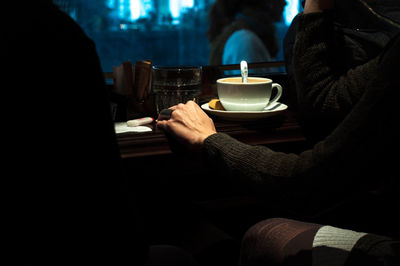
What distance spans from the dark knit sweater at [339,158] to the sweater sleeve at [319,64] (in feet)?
0.29

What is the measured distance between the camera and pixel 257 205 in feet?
5.84

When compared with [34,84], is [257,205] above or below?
below

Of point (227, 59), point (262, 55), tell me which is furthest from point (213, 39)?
point (262, 55)

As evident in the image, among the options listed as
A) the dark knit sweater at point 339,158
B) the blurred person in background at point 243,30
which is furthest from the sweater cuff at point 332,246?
the blurred person in background at point 243,30

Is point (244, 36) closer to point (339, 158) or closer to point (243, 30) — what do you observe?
point (243, 30)

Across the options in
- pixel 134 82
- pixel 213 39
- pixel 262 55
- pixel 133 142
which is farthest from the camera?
pixel 262 55

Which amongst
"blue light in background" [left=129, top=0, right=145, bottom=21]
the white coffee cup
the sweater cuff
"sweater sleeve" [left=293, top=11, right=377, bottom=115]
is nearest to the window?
"blue light in background" [left=129, top=0, right=145, bottom=21]

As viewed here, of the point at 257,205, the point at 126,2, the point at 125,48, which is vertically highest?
the point at 126,2

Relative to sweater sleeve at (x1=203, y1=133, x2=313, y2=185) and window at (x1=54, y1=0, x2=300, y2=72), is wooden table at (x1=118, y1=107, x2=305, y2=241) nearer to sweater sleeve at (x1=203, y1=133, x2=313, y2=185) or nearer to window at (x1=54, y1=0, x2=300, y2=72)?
sweater sleeve at (x1=203, y1=133, x2=313, y2=185)

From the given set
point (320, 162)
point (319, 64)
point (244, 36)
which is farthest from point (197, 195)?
point (244, 36)

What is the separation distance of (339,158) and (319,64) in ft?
1.28

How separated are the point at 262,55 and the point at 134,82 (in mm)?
1447

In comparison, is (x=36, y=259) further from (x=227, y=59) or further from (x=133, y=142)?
(x=227, y=59)

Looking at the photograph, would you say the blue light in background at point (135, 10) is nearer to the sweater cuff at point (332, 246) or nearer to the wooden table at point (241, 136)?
the wooden table at point (241, 136)
